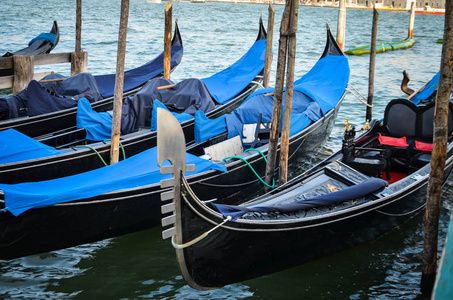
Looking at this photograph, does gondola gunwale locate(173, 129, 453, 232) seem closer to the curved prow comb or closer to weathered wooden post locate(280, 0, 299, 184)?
the curved prow comb

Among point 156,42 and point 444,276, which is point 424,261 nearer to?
point 444,276

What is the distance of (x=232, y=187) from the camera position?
600cm

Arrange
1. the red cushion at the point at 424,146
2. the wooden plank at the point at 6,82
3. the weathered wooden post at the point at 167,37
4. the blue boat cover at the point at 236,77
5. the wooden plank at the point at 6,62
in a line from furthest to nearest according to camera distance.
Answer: the wooden plank at the point at 6,82
the wooden plank at the point at 6,62
the weathered wooden post at the point at 167,37
the blue boat cover at the point at 236,77
the red cushion at the point at 424,146

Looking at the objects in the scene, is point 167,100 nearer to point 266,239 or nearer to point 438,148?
point 266,239

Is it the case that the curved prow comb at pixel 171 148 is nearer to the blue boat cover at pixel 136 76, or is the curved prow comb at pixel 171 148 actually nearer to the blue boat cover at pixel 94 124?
the blue boat cover at pixel 94 124

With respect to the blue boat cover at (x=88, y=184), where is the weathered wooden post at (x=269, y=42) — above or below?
above

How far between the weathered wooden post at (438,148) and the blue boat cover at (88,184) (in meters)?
2.09

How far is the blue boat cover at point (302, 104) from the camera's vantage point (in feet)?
21.6

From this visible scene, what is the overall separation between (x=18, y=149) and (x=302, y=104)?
380 centimetres

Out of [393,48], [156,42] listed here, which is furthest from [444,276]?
[156,42]

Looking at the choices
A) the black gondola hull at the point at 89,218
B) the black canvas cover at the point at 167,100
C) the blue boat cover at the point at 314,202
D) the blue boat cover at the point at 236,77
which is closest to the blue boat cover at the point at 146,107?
the black canvas cover at the point at 167,100

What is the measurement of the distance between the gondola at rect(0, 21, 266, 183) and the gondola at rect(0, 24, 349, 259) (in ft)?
0.39

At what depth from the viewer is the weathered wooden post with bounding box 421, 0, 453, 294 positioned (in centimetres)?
398

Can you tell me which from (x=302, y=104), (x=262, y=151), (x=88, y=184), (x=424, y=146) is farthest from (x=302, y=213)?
(x=302, y=104)
